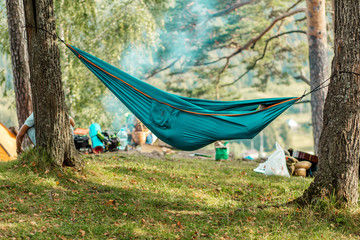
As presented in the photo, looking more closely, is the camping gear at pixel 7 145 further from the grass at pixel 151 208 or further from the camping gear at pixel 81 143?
the grass at pixel 151 208

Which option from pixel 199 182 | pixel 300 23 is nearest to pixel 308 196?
pixel 199 182

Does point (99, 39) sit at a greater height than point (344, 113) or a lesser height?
greater

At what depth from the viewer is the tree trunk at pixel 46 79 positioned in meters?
3.10

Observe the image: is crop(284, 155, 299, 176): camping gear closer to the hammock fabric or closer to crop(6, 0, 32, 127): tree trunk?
the hammock fabric

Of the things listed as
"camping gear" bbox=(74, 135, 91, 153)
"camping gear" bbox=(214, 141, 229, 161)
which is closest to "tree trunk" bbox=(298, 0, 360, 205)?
"camping gear" bbox=(214, 141, 229, 161)

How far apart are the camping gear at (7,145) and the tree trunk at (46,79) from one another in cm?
147

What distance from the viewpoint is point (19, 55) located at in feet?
14.1

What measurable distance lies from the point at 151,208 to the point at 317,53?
3939 mm

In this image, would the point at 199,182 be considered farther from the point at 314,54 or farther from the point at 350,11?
the point at 314,54

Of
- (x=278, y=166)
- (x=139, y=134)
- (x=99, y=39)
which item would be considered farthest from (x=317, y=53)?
(x=99, y=39)

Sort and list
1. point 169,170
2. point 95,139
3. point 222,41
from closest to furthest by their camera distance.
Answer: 1. point 169,170
2. point 95,139
3. point 222,41

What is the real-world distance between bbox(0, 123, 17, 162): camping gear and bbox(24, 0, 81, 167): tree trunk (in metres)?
1.47

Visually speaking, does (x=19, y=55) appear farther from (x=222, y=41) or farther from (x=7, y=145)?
(x=222, y=41)

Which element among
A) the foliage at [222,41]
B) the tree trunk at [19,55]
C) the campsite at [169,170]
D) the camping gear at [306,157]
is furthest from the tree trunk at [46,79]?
the foliage at [222,41]
